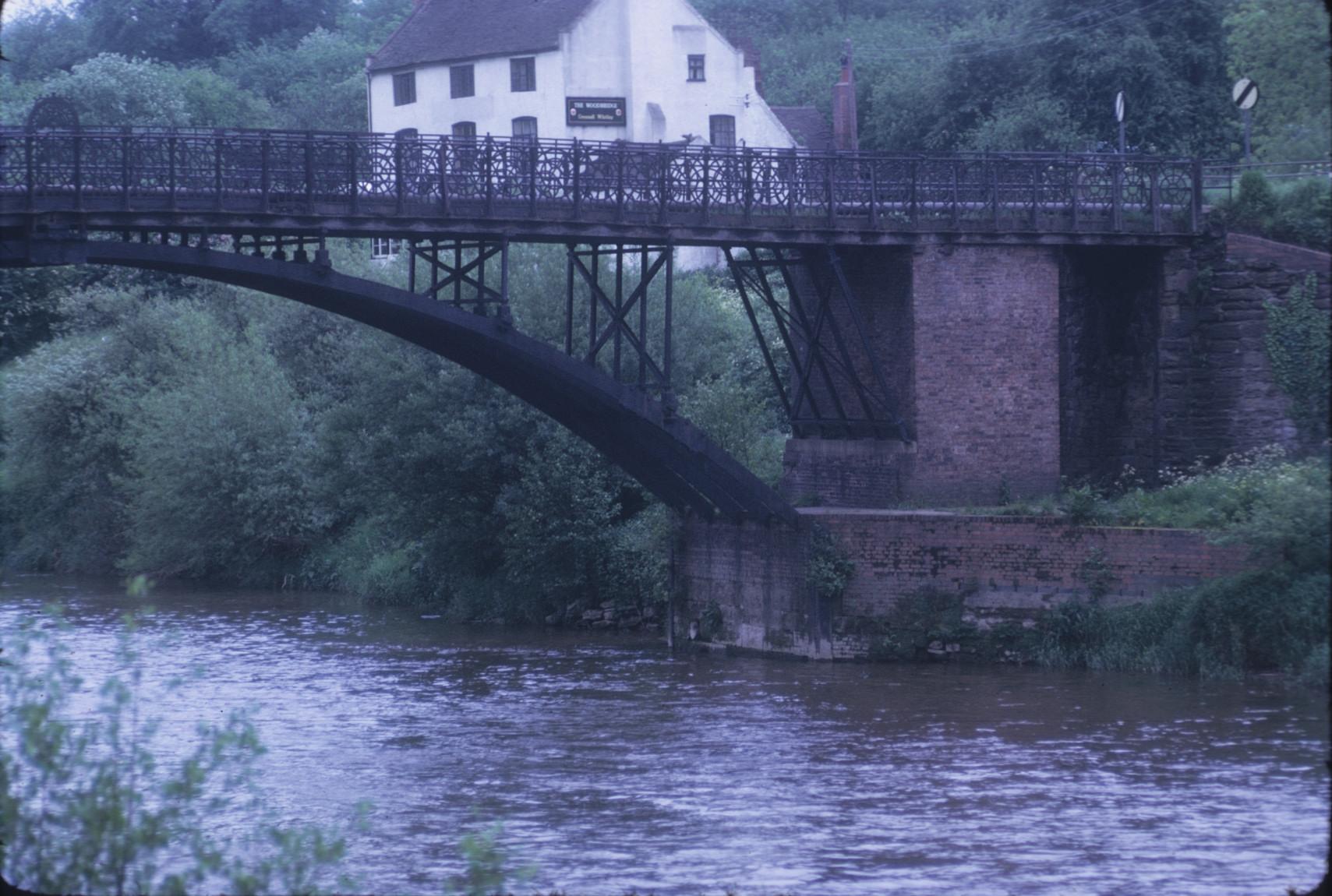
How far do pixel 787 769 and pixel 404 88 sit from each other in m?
32.3

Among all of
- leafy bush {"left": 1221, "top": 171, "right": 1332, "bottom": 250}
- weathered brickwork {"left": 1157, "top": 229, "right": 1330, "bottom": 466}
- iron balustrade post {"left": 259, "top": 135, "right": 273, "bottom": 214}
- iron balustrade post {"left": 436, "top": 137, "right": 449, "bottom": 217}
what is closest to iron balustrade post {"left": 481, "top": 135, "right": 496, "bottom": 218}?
iron balustrade post {"left": 436, "top": 137, "right": 449, "bottom": 217}

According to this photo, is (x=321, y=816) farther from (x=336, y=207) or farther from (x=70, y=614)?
(x=70, y=614)

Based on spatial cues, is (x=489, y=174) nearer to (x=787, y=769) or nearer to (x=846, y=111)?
(x=787, y=769)

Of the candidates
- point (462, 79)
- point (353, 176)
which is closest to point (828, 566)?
point (353, 176)

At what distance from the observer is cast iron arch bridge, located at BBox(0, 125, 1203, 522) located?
65.2 ft

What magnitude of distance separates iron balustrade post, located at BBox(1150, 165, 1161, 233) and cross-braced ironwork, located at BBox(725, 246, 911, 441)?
13.9 feet

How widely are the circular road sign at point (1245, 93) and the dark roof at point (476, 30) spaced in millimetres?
20848

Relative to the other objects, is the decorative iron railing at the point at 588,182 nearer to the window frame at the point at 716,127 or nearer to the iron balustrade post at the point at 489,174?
the iron balustrade post at the point at 489,174

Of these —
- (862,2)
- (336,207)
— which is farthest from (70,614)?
(862,2)

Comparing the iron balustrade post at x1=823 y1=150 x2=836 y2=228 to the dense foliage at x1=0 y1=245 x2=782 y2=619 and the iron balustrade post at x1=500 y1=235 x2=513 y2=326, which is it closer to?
the iron balustrade post at x1=500 y1=235 x2=513 y2=326

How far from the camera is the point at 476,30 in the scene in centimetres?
4516

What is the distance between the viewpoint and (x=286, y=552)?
3809 centimetres

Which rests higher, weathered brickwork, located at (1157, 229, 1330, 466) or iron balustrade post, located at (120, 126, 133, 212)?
iron balustrade post, located at (120, 126, 133, 212)

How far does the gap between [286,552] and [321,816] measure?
75.2ft
